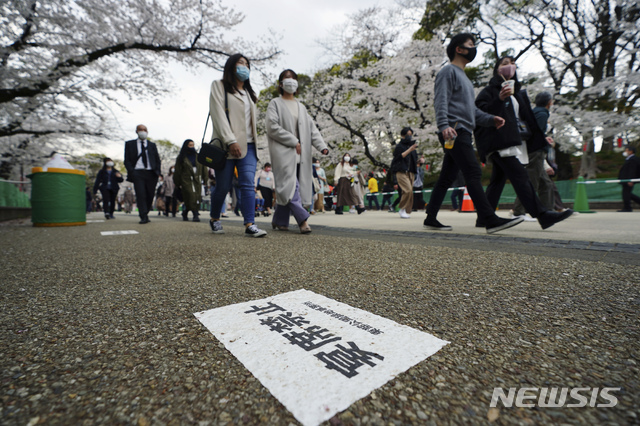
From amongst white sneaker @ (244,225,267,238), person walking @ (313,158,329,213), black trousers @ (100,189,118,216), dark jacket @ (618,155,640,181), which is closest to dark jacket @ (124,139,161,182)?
black trousers @ (100,189,118,216)

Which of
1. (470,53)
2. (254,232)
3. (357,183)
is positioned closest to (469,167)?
(470,53)

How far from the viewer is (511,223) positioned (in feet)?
11.4

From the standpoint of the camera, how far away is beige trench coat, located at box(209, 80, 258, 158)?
384 centimetres

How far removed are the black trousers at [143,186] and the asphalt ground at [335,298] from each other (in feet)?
15.9

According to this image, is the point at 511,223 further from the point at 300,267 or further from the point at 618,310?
the point at 300,267

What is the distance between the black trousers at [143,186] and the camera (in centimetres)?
703

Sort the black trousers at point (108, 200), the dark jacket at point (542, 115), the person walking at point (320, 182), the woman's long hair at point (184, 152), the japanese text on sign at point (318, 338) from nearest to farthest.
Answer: the japanese text on sign at point (318, 338)
the dark jacket at point (542, 115)
the woman's long hair at point (184, 152)
the black trousers at point (108, 200)
the person walking at point (320, 182)

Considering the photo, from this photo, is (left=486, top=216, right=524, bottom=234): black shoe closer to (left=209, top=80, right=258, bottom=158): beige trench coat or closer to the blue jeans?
the blue jeans

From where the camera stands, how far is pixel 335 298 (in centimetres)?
155

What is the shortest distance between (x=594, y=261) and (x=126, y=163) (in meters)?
7.98

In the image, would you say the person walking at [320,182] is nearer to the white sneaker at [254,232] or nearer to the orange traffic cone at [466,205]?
the orange traffic cone at [466,205]

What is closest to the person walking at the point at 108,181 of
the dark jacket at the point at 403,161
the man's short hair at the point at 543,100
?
the dark jacket at the point at 403,161

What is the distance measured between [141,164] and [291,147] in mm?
4442

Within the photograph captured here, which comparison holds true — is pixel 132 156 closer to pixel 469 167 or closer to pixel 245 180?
pixel 245 180
